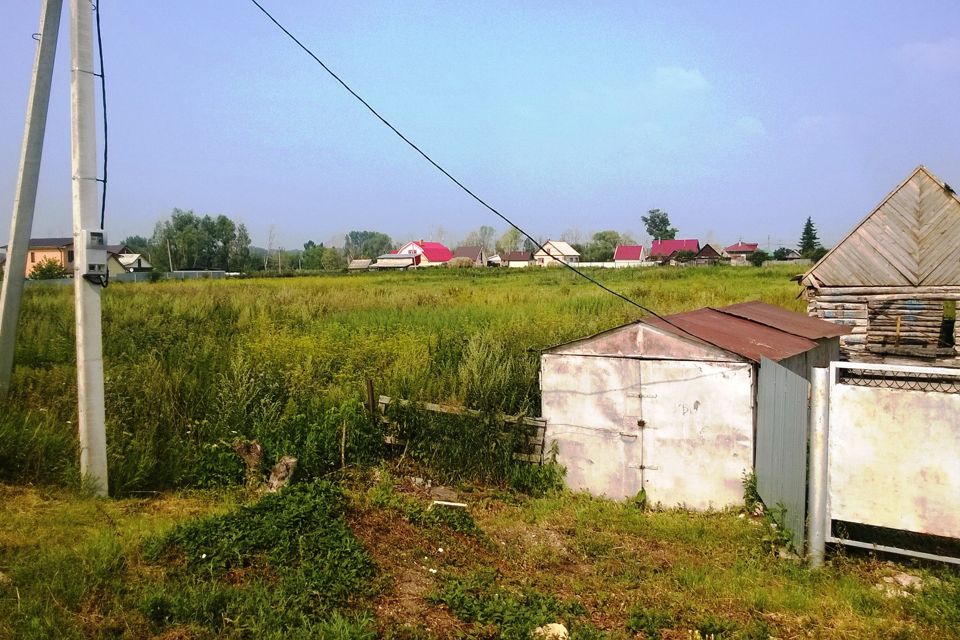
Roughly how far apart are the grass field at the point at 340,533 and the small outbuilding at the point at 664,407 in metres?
0.39

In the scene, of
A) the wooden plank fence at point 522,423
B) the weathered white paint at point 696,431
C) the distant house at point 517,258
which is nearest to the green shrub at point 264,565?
the wooden plank fence at point 522,423

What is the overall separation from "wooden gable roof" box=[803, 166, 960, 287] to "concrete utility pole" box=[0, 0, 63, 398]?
59.4ft

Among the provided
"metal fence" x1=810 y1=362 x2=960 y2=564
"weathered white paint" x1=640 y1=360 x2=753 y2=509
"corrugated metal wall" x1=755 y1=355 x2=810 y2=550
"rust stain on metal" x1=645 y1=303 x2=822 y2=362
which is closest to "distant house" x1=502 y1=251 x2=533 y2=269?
A: "rust stain on metal" x1=645 y1=303 x2=822 y2=362

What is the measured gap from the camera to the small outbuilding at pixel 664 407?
700 centimetres

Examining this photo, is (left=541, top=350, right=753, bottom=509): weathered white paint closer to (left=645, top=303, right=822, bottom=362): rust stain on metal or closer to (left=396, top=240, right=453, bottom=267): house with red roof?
(left=645, top=303, right=822, bottom=362): rust stain on metal

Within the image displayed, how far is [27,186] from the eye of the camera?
7.03 meters

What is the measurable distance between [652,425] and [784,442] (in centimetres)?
170

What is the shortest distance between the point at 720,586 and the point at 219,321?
42.7 feet

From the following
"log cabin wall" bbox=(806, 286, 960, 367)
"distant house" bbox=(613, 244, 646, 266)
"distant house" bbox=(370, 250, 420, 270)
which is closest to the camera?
"log cabin wall" bbox=(806, 286, 960, 367)

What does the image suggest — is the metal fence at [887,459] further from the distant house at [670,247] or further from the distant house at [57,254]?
the distant house at [670,247]

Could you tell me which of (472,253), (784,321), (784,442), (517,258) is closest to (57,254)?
(784,321)

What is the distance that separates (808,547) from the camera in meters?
5.34

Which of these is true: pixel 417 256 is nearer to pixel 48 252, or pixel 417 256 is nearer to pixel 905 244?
pixel 48 252

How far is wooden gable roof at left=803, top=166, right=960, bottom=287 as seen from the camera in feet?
55.1
